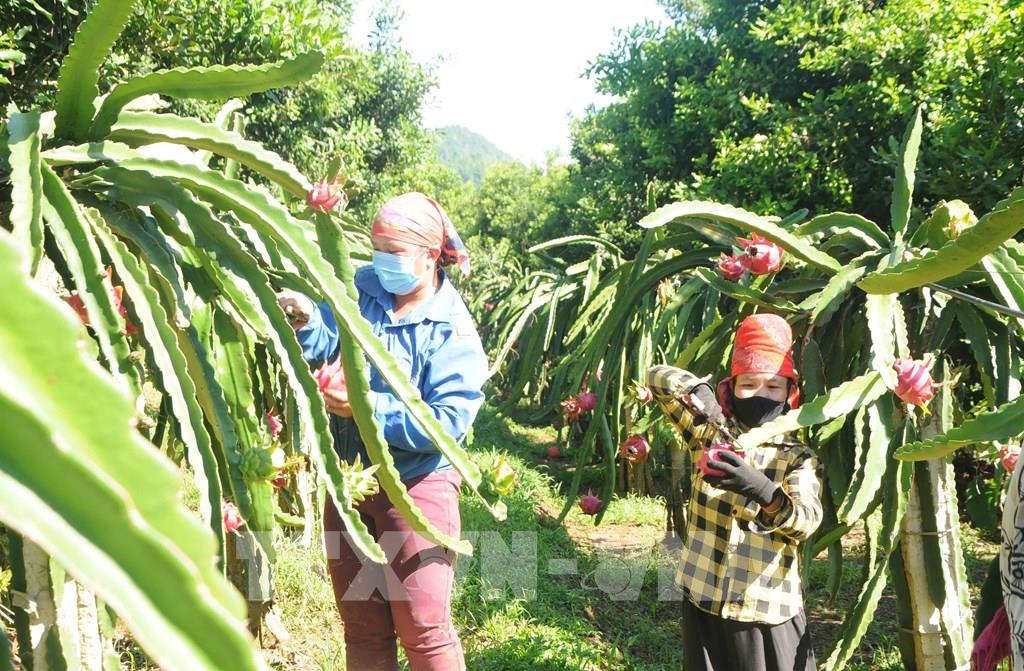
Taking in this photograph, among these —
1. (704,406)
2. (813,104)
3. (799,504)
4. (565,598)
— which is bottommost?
(565,598)

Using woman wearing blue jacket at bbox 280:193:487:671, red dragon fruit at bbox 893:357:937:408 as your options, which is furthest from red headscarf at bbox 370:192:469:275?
red dragon fruit at bbox 893:357:937:408

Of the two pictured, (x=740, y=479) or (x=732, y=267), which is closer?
(x=740, y=479)

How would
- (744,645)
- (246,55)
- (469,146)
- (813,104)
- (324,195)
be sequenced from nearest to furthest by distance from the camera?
(324,195) → (744,645) → (246,55) → (813,104) → (469,146)

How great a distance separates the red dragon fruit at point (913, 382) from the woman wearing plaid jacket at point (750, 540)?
25cm

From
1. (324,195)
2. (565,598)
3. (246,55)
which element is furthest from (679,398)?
(246,55)

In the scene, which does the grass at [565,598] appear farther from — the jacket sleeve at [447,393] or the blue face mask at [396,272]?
the blue face mask at [396,272]

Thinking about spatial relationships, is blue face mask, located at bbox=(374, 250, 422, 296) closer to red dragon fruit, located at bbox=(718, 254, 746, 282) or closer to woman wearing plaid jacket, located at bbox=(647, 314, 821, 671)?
woman wearing plaid jacket, located at bbox=(647, 314, 821, 671)

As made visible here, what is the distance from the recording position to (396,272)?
2.00m

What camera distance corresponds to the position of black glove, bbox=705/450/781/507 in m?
1.77

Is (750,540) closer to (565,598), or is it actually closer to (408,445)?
(408,445)

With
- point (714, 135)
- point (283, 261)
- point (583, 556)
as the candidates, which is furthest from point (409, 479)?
point (714, 135)

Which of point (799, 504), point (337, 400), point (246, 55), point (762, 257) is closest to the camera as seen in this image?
point (337, 400)

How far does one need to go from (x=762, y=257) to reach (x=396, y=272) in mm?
974

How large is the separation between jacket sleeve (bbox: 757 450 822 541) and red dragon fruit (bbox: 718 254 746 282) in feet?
1.88
